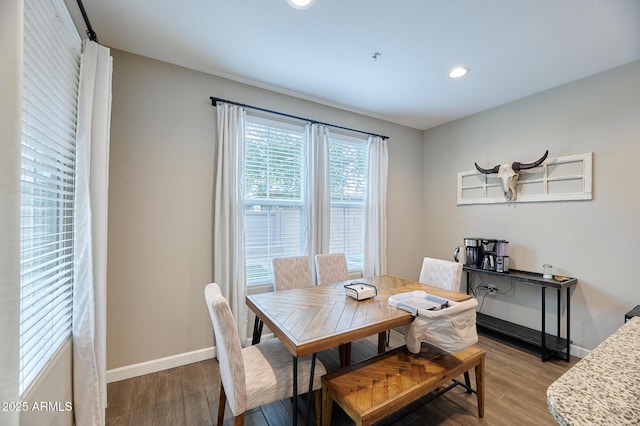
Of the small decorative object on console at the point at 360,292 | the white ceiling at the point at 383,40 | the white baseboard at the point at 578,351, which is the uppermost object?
the white ceiling at the point at 383,40

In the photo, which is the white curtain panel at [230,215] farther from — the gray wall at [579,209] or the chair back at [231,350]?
the gray wall at [579,209]

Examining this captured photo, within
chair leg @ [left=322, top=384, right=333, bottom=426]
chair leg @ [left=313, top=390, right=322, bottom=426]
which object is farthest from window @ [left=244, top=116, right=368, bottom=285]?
chair leg @ [left=322, top=384, right=333, bottom=426]

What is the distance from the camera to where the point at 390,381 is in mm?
1518

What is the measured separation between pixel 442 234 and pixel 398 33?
9.57ft

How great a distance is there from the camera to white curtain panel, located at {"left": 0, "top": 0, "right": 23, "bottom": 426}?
2.53ft

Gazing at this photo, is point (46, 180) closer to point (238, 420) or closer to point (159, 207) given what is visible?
point (159, 207)

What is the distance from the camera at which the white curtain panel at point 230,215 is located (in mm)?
2562

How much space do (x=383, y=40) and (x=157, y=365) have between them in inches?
134

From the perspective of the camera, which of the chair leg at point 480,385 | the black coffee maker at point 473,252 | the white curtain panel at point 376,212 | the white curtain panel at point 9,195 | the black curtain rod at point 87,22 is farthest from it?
the white curtain panel at point 376,212

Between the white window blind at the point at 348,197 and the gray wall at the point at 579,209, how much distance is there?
1517mm

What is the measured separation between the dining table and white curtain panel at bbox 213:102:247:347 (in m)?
0.60

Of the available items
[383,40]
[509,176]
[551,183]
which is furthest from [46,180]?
[551,183]

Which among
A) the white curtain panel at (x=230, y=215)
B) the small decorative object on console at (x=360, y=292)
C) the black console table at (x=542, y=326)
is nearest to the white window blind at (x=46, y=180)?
the white curtain panel at (x=230, y=215)

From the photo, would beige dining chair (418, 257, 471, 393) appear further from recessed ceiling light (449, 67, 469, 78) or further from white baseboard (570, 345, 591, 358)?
recessed ceiling light (449, 67, 469, 78)
